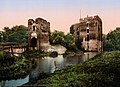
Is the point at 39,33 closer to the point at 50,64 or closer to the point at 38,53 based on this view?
the point at 38,53

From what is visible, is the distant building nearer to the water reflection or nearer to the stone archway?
the stone archway

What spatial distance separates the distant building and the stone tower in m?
5.22

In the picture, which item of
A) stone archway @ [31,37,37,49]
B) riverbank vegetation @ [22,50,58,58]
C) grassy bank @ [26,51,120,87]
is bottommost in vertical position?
grassy bank @ [26,51,120,87]

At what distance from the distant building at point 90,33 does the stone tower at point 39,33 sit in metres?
5.22

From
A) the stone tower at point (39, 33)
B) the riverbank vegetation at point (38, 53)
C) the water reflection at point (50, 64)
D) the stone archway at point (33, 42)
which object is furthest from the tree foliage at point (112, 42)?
the water reflection at point (50, 64)

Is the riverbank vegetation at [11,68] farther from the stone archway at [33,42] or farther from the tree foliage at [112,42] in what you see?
the tree foliage at [112,42]

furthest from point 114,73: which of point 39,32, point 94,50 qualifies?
point 94,50

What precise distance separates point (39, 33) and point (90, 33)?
6.38 metres

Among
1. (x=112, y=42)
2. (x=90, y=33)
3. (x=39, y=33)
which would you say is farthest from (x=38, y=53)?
(x=112, y=42)

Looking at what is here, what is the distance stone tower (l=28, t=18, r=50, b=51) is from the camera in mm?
30641

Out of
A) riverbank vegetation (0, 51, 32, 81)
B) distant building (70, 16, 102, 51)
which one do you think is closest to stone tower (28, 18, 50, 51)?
distant building (70, 16, 102, 51)

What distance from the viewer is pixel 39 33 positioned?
30719mm

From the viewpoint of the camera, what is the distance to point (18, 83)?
14023mm

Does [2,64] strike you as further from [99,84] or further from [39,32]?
[39,32]
